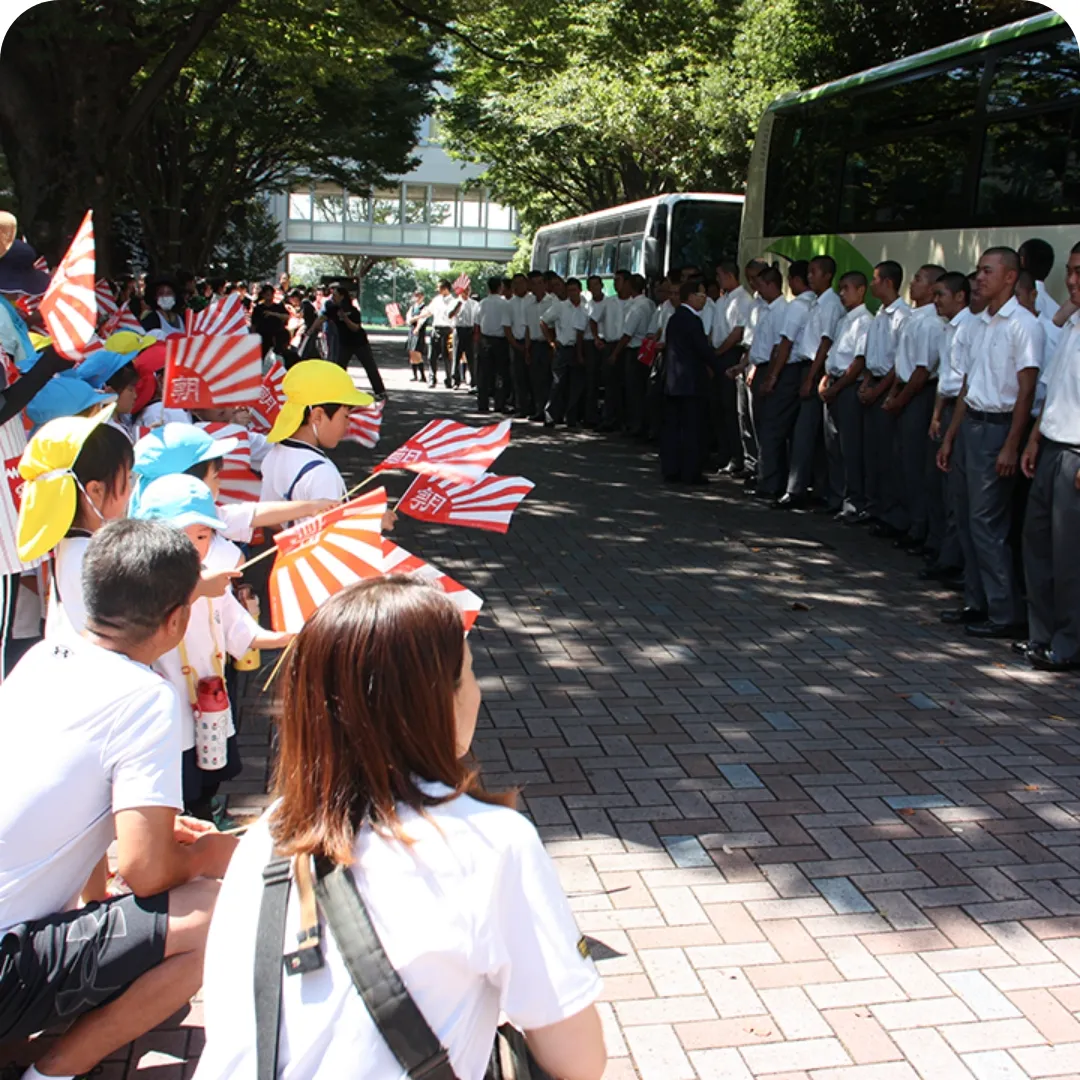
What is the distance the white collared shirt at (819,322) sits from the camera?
35.6 feet

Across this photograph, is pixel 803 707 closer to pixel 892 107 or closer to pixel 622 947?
pixel 622 947

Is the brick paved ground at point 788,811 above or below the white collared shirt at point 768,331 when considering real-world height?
below

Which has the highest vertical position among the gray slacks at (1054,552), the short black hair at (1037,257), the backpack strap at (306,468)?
the short black hair at (1037,257)

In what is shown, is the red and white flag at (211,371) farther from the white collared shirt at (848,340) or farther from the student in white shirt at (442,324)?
the student in white shirt at (442,324)

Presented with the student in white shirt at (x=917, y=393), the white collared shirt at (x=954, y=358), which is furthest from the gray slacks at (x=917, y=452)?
the white collared shirt at (x=954, y=358)

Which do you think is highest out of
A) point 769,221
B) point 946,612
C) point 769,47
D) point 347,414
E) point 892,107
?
point 769,47

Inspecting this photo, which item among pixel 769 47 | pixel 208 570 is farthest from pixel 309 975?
pixel 769 47

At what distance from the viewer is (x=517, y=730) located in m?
5.55

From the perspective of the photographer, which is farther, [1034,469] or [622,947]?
[1034,469]

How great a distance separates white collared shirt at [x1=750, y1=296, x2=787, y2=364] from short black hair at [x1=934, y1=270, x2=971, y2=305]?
250 centimetres

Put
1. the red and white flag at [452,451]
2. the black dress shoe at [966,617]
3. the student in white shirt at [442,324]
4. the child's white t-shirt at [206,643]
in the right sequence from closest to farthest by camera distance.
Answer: the red and white flag at [452,451] < the child's white t-shirt at [206,643] < the black dress shoe at [966,617] < the student in white shirt at [442,324]

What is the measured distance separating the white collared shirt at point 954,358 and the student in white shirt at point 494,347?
35.9ft

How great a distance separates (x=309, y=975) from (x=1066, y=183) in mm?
9170

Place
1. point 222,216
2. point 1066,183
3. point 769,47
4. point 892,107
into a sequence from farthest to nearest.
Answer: point 222,216 < point 769,47 < point 892,107 < point 1066,183
